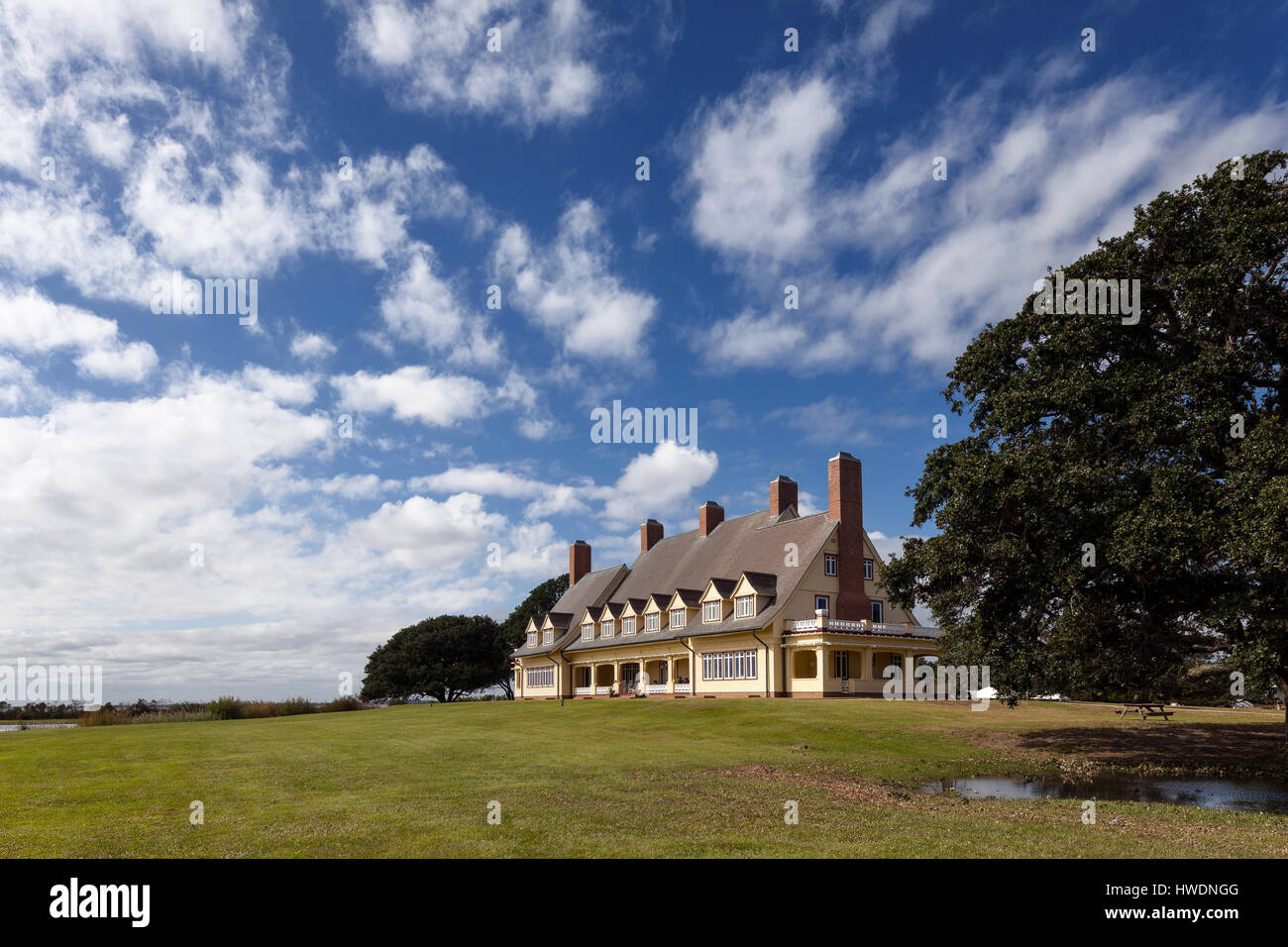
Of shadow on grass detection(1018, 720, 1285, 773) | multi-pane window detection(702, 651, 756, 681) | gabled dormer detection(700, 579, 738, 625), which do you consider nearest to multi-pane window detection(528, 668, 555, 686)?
multi-pane window detection(702, 651, 756, 681)

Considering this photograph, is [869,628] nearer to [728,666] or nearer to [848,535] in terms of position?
[848,535]

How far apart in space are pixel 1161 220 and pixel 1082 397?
16.9ft

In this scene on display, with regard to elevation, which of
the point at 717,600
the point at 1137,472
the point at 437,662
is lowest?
the point at 437,662

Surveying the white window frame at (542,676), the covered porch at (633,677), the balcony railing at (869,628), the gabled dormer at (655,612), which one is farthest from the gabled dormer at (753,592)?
the white window frame at (542,676)

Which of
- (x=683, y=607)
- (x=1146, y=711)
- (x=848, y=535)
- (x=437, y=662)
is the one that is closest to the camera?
(x=1146, y=711)

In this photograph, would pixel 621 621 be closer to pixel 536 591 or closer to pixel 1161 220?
pixel 536 591

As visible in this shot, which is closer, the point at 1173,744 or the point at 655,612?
the point at 1173,744

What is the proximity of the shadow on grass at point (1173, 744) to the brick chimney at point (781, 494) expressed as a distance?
85.9 feet

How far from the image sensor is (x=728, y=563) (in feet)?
169

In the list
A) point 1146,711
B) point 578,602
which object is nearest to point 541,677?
point 578,602

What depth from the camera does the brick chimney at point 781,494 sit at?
5200cm

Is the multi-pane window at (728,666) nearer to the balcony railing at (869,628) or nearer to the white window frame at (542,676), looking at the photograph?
the balcony railing at (869,628)

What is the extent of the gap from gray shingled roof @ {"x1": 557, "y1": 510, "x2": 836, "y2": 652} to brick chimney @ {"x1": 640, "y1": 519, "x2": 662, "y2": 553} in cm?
97

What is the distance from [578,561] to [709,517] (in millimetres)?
19956
